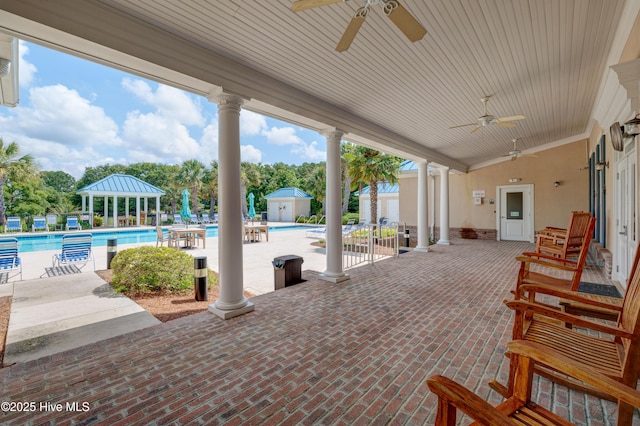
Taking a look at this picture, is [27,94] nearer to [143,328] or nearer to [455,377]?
[143,328]

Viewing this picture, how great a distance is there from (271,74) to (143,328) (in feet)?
12.1

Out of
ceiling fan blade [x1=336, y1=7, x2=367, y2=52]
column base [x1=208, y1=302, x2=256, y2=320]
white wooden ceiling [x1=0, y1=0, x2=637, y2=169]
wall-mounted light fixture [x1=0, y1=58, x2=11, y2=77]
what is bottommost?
column base [x1=208, y1=302, x2=256, y2=320]

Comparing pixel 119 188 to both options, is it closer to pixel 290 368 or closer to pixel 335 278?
pixel 335 278

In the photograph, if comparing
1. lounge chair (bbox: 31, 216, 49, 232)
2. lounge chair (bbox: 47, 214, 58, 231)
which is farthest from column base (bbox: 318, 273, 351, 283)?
lounge chair (bbox: 31, 216, 49, 232)

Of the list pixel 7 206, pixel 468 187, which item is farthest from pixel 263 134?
pixel 468 187

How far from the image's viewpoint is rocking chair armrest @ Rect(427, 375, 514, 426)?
38.0 inches

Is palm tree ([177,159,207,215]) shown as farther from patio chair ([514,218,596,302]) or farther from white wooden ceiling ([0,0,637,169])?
patio chair ([514,218,596,302])

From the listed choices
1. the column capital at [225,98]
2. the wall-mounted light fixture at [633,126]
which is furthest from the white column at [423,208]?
the column capital at [225,98]

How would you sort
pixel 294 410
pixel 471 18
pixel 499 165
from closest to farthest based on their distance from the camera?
pixel 294 410 → pixel 471 18 → pixel 499 165

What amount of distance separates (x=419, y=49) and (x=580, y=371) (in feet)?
11.7

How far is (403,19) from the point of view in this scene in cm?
210

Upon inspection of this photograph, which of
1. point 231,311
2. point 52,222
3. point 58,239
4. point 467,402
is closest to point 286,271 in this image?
point 231,311

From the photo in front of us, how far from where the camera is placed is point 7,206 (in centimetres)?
1820

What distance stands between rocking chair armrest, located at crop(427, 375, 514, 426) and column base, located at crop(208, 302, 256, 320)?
10.1 feet
